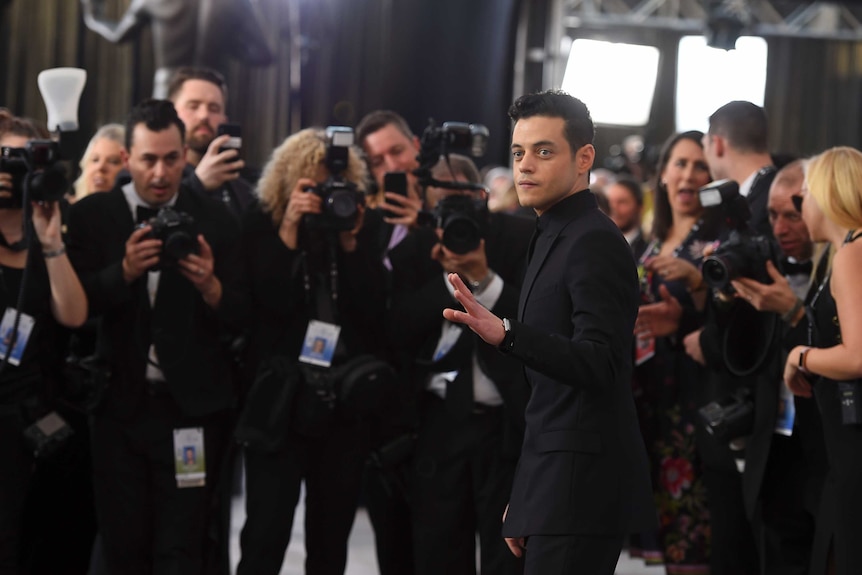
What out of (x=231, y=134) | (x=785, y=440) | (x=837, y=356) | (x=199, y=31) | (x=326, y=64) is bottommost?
(x=785, y=440)

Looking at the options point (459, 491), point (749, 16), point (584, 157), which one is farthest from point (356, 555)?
point (749, 16)

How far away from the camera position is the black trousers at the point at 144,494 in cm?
352

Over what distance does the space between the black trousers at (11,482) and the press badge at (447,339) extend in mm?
1195

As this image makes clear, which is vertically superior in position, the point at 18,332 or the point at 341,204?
the point at 341,204

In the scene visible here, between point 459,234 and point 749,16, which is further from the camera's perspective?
point 749,16

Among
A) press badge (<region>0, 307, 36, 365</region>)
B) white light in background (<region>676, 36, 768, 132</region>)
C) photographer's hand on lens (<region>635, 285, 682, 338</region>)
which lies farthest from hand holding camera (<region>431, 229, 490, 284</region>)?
white light in background (<region>676, 36, 768, 132</region>)

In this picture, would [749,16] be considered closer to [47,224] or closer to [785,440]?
[785,440]

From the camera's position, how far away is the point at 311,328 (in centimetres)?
355

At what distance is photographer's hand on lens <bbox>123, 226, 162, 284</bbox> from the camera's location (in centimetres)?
339

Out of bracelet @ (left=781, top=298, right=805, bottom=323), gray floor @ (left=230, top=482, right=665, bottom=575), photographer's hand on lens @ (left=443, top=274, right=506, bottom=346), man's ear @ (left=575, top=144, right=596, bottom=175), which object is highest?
man's ear @ (left=575, top=144, right=596, bottom=175)

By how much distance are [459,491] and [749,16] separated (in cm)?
1033

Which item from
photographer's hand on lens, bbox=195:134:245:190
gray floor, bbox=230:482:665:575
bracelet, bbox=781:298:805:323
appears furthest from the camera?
gray floor, bbox=230:482:665:575

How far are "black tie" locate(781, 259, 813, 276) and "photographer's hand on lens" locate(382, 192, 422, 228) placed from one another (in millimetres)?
1097

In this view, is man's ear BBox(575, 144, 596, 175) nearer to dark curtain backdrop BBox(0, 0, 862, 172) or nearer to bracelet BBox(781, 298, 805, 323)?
bracelet BBox(781, 298, 805, 323)
